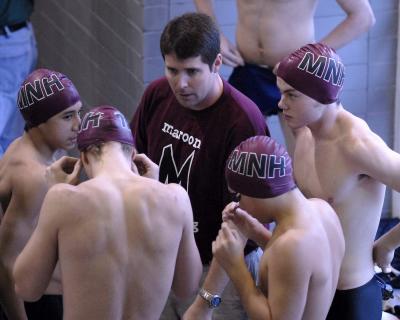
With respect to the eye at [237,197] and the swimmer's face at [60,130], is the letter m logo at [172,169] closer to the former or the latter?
the eye at [237,197]

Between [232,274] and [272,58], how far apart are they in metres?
2.31

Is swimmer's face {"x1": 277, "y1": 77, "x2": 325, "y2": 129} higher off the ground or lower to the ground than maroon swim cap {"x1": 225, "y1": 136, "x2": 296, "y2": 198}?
lower

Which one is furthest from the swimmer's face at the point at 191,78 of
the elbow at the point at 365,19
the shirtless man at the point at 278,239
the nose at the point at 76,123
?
the elbow at the point at 365,19

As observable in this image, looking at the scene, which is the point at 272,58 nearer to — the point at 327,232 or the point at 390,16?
the point at 390,16

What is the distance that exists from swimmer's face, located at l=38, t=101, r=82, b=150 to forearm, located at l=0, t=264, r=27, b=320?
0.58m

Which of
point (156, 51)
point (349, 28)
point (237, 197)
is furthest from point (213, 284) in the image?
point (156, 51)

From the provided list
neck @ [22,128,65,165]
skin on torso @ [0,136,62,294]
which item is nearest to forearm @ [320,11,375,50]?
neck @ [22,128,65,165]

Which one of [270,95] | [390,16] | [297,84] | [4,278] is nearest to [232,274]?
[297,84]

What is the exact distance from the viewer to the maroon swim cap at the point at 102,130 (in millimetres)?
3271

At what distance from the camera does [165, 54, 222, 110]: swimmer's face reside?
3.84m

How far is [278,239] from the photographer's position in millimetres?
3158

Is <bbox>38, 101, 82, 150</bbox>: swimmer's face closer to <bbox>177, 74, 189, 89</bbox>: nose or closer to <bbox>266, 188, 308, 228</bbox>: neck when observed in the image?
<bbox>177, 74, 189, 89</bbox>: nose

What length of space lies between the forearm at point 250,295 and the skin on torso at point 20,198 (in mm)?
981

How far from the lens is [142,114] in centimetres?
424
